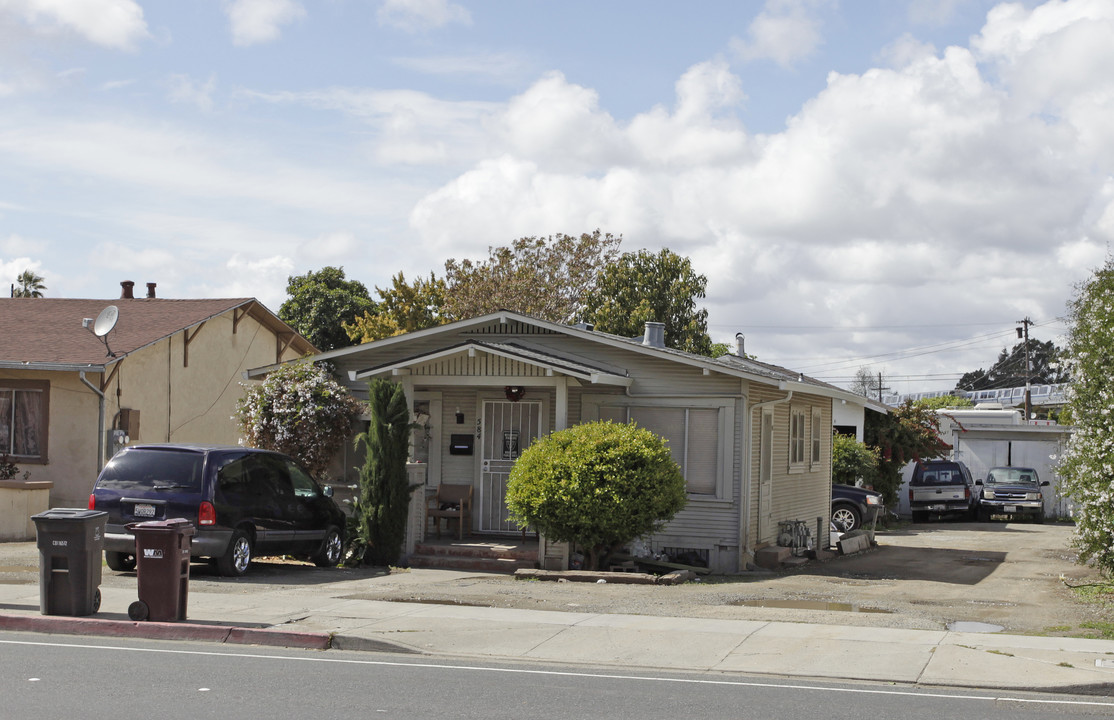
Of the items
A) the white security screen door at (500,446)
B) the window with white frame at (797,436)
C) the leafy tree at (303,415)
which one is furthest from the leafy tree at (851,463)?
the leafy tree at (303,415)

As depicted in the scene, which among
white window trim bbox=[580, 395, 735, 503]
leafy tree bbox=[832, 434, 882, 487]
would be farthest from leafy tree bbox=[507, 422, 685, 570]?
leafy tree bbox=[832, 434, 882, 487]

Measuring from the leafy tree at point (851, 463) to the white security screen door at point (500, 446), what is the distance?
12901 millimetres

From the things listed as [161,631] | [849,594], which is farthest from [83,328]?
[849,594]

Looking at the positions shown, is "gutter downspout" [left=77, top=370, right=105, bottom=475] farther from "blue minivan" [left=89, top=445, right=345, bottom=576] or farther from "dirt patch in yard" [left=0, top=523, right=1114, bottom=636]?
"blue minivan" [left=89, top=445, right=345, bottom=576]

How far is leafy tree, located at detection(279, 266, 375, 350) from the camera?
48.9 metres

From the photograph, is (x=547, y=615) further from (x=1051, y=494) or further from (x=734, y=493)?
(x=1051, y=494)

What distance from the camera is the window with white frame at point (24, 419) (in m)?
21.0

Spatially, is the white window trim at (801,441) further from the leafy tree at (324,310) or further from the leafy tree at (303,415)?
the leafy tree at (324,310)

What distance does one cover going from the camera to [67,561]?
11016 mm

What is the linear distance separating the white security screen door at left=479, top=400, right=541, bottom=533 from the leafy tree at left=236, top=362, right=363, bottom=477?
6.88 feet

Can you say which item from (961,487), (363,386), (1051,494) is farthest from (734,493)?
(1051,494)

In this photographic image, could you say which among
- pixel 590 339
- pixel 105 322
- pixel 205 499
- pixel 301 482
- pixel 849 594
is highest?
pixel 105 322

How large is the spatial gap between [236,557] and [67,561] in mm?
3631

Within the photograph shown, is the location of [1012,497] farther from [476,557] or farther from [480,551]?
[476,557]
